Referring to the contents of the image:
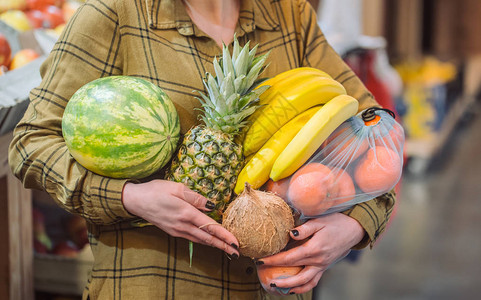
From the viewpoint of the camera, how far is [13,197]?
192 centimetres

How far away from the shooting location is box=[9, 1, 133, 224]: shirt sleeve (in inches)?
48.9

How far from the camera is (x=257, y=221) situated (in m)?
1.16

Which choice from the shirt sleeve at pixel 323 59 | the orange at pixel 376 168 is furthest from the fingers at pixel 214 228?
the shirt sleeve at pixel 323 59

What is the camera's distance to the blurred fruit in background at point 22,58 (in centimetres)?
202

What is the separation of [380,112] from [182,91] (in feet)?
1.66

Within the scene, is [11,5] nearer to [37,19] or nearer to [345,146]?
[37,19]

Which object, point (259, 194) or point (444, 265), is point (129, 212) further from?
point (444, 265)

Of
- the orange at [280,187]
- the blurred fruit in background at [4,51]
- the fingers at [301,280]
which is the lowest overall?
the fingers at [301,280]

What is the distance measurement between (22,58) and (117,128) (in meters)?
1.06

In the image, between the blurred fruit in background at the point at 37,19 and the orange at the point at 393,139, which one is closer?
the orange at the point at 393,139

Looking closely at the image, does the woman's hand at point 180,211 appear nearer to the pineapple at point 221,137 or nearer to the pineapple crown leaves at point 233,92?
the pineapple at point 221,137

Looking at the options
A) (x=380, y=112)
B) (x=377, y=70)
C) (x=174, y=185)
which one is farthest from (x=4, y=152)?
(x=377, y=70)

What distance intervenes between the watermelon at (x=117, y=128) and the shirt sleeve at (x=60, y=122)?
0.05 metres

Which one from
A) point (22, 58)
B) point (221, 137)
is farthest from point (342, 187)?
point (22, 58)
